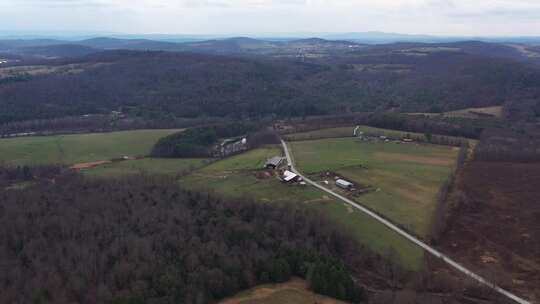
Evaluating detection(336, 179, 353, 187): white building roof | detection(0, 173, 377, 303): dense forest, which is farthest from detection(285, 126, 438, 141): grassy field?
detection(0, 173, 377, 303): dense forest

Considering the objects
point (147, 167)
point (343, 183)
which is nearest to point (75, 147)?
point (147, 167)

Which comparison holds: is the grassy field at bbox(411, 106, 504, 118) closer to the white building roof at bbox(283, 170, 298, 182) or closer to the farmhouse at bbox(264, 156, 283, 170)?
the farmhouse at bbox(264, 156, 283, 170)

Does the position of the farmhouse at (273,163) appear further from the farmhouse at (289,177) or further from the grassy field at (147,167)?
the grassy field at (147,167)

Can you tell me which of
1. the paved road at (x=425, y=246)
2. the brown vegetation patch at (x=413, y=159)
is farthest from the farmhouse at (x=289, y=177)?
the brown vegetation patch at (x=413, y=159)

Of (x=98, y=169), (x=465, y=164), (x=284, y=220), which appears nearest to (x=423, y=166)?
(x=465, y=164)

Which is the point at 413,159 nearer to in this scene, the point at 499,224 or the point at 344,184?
the point at 344,184
